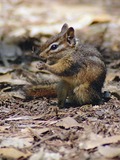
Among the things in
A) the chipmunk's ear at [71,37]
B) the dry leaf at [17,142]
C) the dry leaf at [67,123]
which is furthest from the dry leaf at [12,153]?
the chipmunk's ear at [71,37]

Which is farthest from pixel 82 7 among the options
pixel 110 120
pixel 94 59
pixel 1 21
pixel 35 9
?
pixel 110 120

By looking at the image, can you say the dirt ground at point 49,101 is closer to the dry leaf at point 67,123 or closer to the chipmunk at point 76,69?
the dry leaf at point 67,123

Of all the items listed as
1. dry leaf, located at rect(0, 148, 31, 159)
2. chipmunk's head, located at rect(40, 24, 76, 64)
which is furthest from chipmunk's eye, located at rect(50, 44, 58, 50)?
dry leaf, located at rect(0, 148, 31, 159)

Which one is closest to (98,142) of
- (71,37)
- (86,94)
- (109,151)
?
(109,151)

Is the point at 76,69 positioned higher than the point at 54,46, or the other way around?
the point at 54,46

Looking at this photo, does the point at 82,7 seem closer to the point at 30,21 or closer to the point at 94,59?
the point at 30,21

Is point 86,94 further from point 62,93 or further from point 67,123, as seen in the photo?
point 67,123
